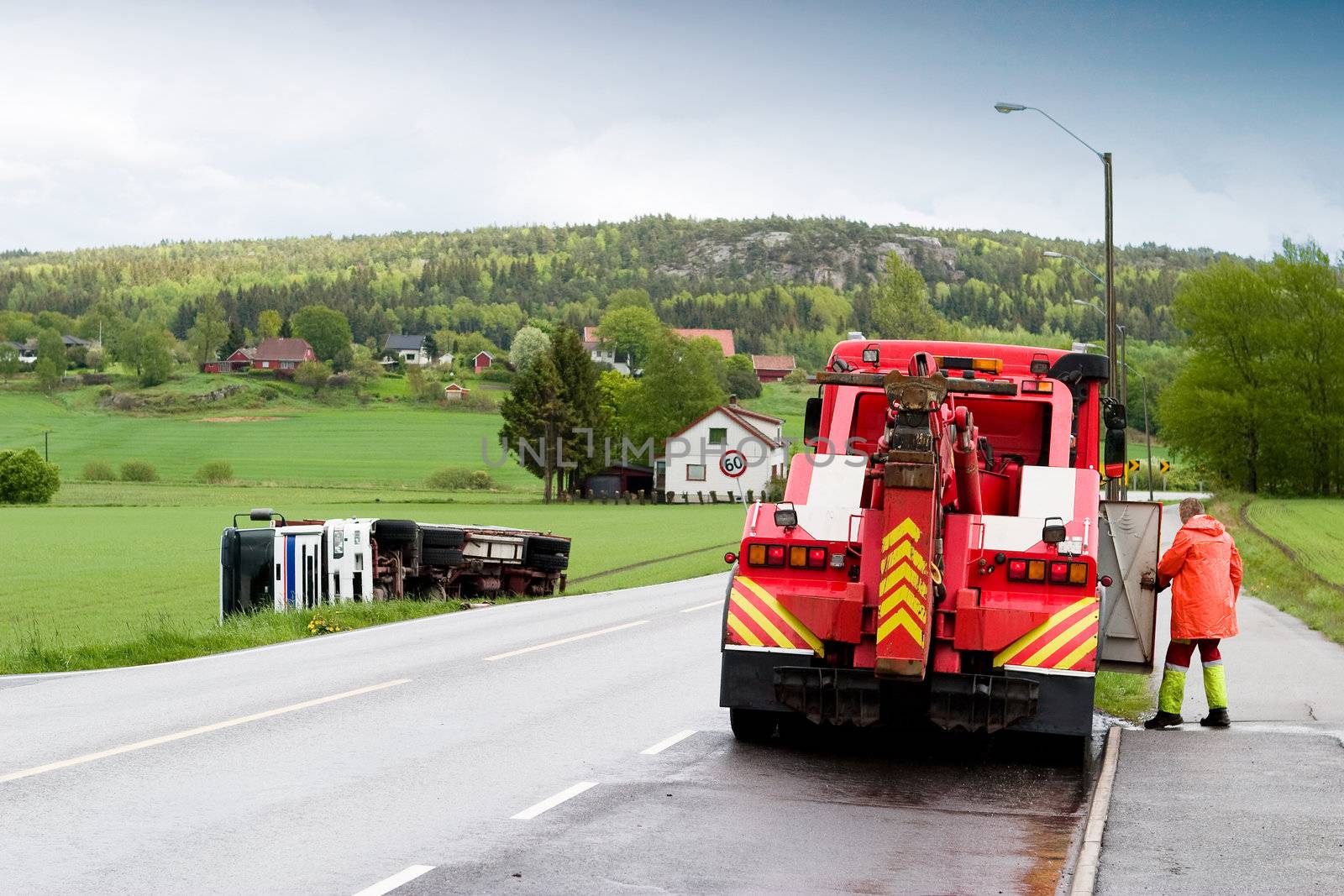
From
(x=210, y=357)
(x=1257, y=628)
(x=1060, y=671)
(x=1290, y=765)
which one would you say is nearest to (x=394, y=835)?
(x=1060, y=671)

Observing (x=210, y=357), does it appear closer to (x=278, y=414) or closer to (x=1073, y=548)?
(x=278, y=414)

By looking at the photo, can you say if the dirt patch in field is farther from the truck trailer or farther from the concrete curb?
the concrete curb

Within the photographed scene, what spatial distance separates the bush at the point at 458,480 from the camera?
98.8 m

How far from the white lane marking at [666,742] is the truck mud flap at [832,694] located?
108cm

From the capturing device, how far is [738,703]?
10.1 metres

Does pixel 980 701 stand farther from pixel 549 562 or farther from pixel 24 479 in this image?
pixel 24 479

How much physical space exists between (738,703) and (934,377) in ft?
8.96

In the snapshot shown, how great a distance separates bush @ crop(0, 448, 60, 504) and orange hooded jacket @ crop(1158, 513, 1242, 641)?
8042 cm

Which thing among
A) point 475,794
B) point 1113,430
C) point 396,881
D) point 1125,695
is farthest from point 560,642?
point 396,881

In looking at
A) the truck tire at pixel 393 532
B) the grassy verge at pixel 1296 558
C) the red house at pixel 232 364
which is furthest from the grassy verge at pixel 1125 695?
the red house at pixel 232 364

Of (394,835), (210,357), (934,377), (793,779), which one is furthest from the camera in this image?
(210,357)

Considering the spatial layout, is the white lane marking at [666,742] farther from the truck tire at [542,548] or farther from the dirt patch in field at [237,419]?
the dirt patch in field at [237,419]

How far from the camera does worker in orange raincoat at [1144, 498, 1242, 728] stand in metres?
11.5

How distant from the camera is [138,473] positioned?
4104 inches
